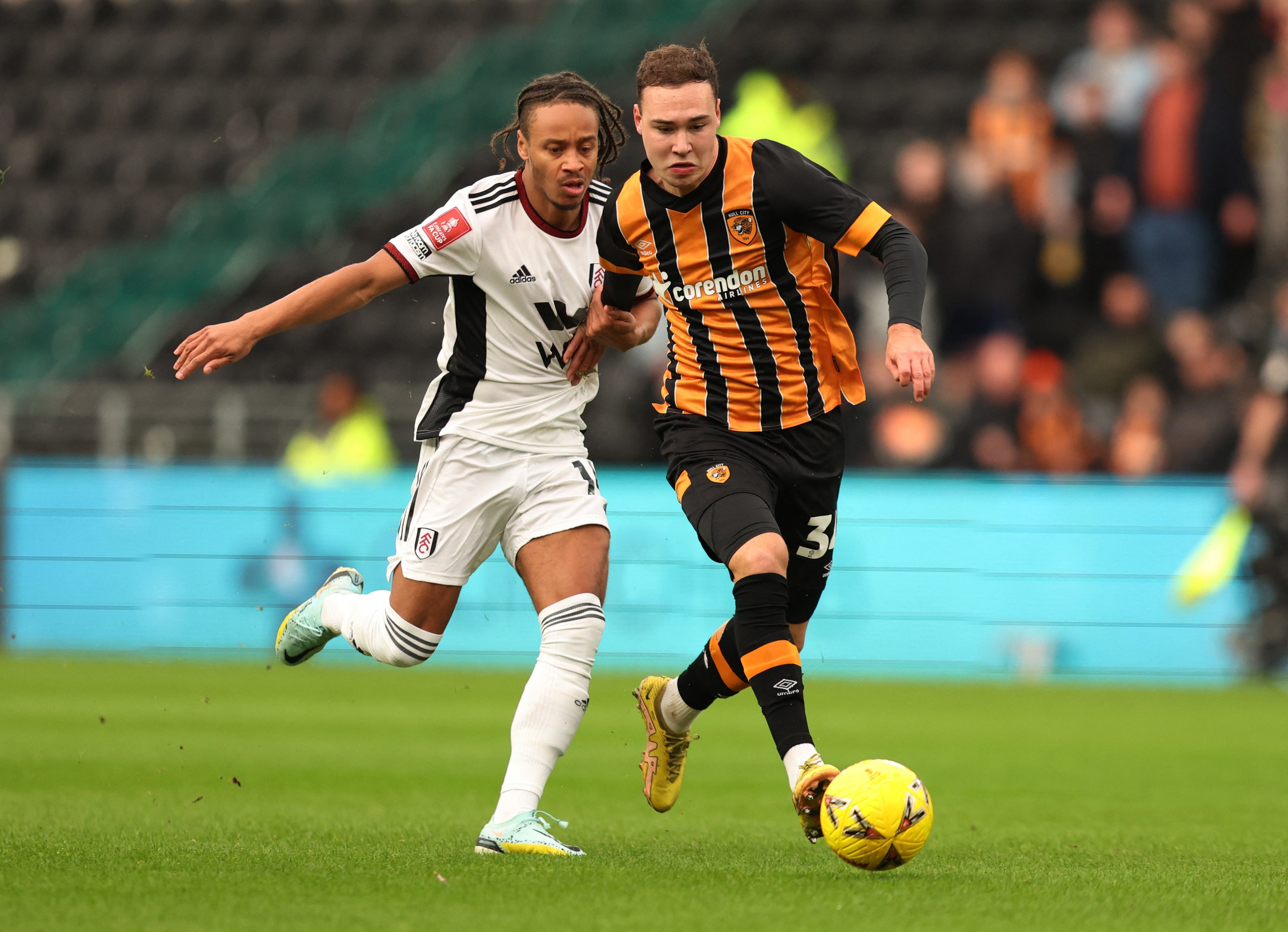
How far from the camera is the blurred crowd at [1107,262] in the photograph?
451 inches

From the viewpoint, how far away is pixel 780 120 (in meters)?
12.9

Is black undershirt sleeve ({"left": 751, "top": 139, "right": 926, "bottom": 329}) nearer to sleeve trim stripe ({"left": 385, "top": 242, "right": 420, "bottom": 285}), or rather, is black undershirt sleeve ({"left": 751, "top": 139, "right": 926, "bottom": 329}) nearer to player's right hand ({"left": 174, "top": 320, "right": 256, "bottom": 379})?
sleeve trim stripe ({"left": 385, "top": 242, "right": 420, "bottom": 285})

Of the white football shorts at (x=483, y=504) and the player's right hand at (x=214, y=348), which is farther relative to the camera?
the white football shorts at (x=483, y=504)

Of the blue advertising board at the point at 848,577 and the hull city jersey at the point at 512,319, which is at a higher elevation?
the hull city jersey at the point at 512,319

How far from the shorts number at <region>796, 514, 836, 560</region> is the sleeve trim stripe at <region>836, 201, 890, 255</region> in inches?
34.3

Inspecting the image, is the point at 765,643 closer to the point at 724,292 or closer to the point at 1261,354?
the point at 724,292

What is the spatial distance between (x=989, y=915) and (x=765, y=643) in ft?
3.40

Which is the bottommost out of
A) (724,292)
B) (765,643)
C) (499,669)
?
(499,669)

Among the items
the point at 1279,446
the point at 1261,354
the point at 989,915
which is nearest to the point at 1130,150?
the point at 1261,354

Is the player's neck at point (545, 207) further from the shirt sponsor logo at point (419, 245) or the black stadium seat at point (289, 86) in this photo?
the black stadium seat at point (289, 86)

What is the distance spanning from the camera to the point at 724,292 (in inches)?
191

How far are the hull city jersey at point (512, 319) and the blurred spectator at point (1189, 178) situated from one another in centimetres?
806

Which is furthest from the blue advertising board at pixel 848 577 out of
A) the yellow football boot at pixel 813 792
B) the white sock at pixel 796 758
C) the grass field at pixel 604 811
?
the yellow football boot at pixel 813 792

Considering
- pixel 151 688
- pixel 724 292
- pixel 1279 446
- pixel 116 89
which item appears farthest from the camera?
pixel 116 89
